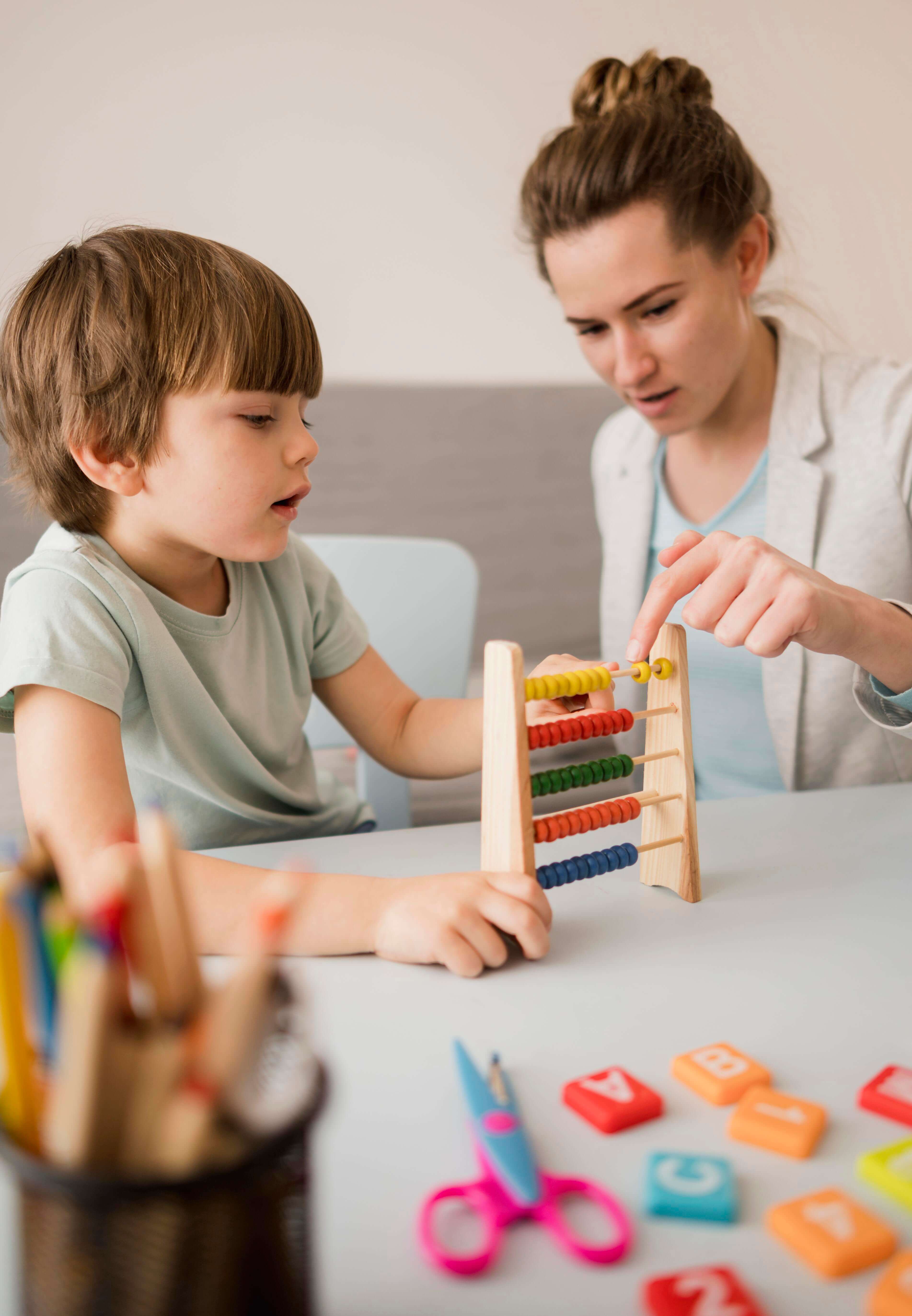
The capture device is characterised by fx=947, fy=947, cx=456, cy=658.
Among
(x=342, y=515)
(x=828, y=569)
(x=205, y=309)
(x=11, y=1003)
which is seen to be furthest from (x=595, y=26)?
(x=11, y=1003)

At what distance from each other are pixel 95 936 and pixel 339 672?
0.88 meters

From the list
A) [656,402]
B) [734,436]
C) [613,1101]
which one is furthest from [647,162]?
[613,1101]

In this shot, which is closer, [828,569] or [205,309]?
[205,309]

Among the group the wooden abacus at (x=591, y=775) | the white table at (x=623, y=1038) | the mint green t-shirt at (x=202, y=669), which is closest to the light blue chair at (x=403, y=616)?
the mint green t-shirt at (x=202, y=669)

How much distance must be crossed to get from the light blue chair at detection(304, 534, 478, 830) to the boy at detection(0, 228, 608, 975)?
34 centimetres

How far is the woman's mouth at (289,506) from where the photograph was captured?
0.91 m

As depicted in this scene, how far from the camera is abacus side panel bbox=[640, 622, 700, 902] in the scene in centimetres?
72

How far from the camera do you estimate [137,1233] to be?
0.25 m

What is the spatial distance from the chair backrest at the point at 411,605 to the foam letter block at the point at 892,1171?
102 cm

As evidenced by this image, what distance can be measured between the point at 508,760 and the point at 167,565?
47cm

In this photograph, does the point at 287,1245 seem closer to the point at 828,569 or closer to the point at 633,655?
the point at 633,655

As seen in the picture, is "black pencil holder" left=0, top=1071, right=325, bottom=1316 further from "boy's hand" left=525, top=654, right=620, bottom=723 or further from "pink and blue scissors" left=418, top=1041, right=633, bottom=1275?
"boy's hand" left=525, top=654, right=620, bottom=723

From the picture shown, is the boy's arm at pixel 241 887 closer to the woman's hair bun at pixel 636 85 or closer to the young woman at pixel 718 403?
the young woman at pixel 718 403

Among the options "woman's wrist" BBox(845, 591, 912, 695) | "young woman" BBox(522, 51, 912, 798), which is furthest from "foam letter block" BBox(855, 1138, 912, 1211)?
"young woman" BBox(522, 51, 912, 798)
